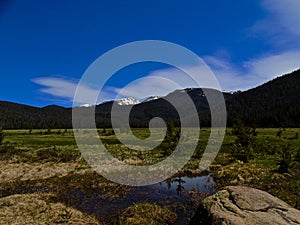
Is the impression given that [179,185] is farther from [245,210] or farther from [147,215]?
[245,210]

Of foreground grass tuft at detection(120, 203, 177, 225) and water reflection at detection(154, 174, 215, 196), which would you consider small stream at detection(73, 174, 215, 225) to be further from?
foreground grass tuft at detection(120, 203, 177, 225)

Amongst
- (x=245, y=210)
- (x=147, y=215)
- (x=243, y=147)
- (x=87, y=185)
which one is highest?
(x=243, y=147)

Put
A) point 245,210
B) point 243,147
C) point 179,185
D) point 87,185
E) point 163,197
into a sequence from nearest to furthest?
point 245,210
point 163,197
point 87,185
point 179,185
point 243,147

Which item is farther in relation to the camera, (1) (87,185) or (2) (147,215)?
(1) (87,185)

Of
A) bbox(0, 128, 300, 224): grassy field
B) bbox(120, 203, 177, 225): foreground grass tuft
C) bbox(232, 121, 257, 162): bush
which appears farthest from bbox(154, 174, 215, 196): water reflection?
bbox(232, 121, 257, 162): bush

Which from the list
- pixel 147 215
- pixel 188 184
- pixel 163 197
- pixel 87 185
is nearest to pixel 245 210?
pixel 147 215

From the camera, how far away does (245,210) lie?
12.9m

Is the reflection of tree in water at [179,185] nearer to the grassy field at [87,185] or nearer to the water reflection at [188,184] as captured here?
the water reflection at [188,184]

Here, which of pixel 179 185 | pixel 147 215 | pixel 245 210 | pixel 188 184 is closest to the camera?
pixel 245 210

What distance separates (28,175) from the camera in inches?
1312

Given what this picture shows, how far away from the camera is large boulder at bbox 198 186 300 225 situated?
1205 centimetres

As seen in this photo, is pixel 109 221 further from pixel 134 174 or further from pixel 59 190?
pixel 134 174

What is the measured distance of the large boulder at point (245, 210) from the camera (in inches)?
474

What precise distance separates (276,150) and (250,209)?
137 feet
